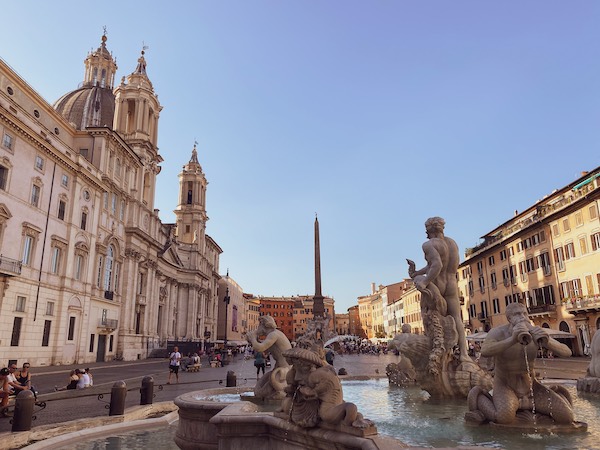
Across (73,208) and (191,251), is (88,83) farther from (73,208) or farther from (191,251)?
(73,208)

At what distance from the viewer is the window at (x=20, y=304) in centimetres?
2366

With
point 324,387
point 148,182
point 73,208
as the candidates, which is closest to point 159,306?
point 148,182

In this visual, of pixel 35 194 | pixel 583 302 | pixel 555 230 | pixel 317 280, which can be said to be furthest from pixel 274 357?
pixel 317 280

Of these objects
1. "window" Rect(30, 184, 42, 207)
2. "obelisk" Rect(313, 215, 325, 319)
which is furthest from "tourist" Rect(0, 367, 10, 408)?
"obelisk" Rect(313, 215, 325, 319)

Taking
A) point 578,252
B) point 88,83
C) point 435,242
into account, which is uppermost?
point 88,83

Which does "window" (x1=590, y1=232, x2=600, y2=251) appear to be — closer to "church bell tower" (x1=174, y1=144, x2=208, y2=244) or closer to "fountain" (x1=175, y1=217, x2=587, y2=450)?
"fountain" (x1=175, y1=217, x2=587, y2=450)

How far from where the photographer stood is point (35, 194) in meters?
25.6

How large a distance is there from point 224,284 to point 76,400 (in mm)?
77805

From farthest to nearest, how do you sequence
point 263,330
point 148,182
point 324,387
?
1. point 148,182
2. point 263,330
3. point 324,387

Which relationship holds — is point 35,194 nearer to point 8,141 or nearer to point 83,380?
point 8,141

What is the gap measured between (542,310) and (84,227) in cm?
3357

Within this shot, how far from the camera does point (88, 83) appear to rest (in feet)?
175

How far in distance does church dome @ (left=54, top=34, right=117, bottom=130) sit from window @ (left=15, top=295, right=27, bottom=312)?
83.0 ft

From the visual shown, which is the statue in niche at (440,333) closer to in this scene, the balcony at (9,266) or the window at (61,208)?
the balcony at (9,266)
